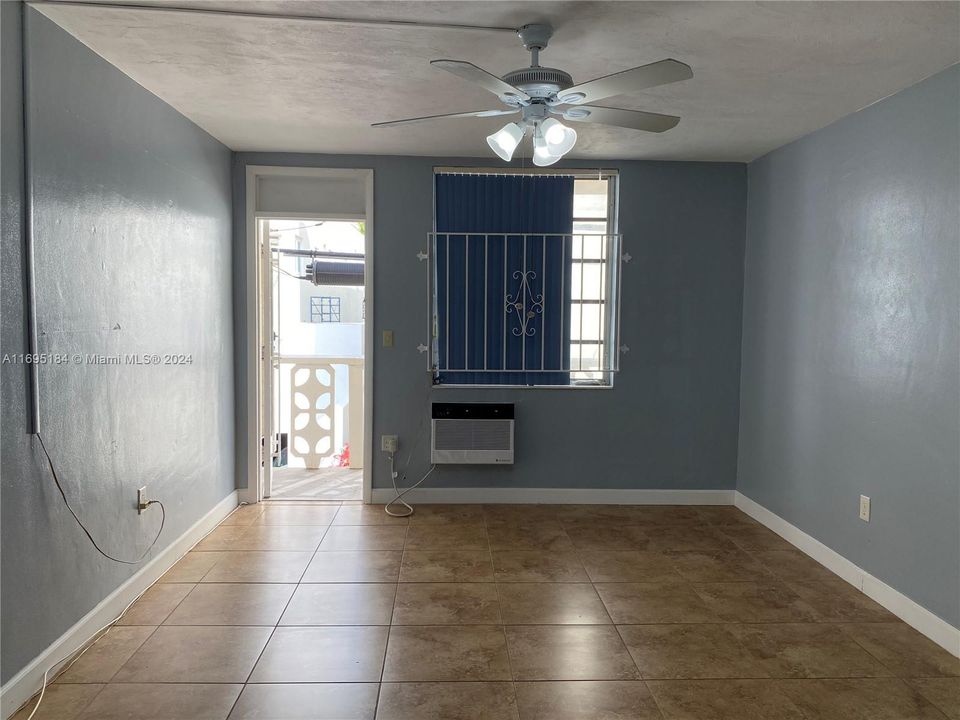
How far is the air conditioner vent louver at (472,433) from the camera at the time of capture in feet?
13.7

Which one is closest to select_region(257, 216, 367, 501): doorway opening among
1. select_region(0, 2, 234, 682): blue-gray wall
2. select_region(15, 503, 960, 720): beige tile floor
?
select_region(0, 2, 234, 682): blue-gray wall

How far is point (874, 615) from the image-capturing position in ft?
9.00

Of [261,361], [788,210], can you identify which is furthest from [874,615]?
[261,361]

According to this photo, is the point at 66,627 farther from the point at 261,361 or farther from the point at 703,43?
the point at 703,43

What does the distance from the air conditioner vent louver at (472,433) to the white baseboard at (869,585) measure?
1.70m

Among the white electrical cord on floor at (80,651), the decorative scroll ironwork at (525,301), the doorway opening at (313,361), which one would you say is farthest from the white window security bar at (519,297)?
the white electrical cord on floor at (80,651)

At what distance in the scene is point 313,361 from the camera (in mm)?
5527

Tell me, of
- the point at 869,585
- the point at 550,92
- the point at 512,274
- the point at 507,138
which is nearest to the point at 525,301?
the point at 512,274

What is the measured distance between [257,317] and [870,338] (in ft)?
11.7

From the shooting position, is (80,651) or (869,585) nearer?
(80,651)

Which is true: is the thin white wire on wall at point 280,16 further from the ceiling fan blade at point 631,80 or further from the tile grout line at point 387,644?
the tile grout line at point 387,644

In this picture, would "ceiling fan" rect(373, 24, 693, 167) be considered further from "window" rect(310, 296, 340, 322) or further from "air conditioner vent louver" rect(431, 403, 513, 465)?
"window" rect(310, 296, 340, 322)

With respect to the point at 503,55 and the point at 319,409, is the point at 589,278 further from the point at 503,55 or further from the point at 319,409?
the point at 319,409

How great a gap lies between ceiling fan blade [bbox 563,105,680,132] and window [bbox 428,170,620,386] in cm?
170
